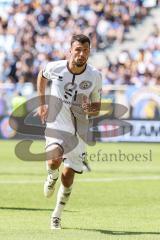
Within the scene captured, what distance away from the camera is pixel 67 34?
34531mm

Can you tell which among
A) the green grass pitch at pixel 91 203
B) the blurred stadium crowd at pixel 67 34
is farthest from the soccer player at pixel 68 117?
the blurred stadium crowd at pixel 67 34

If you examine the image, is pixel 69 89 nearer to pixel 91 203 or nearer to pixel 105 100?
pixel 91 203

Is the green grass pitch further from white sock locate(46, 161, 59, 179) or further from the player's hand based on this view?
the player's hand

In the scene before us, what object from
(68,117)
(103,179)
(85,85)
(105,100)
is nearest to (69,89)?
(85,85)

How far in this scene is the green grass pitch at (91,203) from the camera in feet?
33.8

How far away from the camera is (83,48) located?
10.4 meters

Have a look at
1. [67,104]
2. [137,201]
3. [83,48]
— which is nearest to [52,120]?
[67,104]

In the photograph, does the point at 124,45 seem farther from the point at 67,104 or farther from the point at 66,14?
the point at 67,104

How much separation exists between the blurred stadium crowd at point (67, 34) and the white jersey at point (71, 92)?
20360 mm

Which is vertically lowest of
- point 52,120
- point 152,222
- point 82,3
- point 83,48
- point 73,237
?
point 82,3

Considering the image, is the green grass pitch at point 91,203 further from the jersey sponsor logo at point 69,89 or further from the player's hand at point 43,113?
the jersey sponsor logo at point 69,89

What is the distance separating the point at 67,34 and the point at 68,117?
24.0 metres

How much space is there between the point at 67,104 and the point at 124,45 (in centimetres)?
2461

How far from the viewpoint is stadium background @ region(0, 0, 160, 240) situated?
11.5 m
